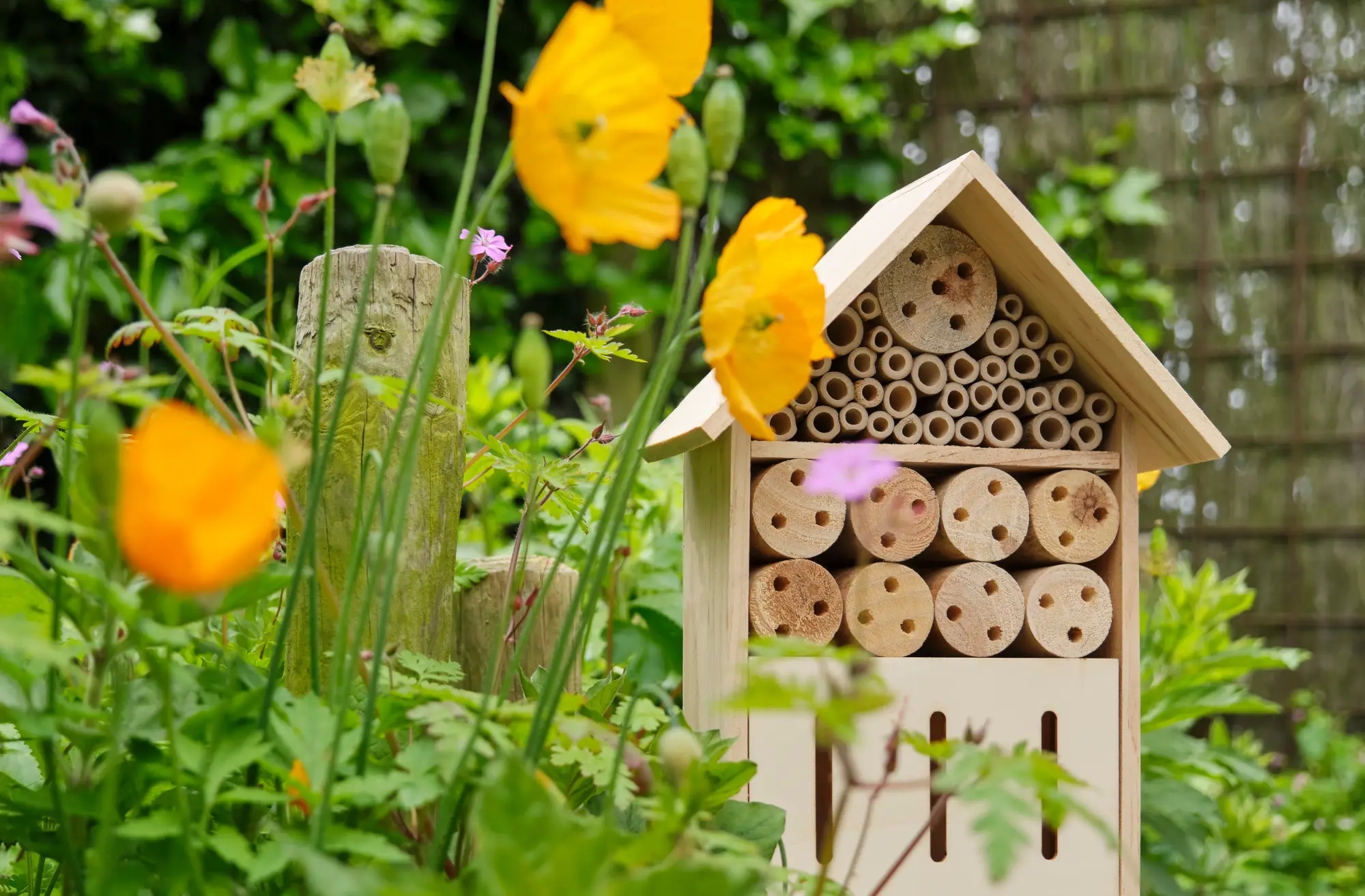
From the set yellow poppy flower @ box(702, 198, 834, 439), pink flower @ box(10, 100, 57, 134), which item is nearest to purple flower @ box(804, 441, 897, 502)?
yellow poppy flower @ box(702, 198, 834, 439)

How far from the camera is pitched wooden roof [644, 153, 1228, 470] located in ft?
3.56

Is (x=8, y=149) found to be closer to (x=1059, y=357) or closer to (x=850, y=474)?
(x=850, y=474)

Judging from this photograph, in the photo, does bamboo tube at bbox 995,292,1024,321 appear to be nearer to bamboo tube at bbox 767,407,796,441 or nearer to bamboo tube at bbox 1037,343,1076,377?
bamboo tube at bbox 1037,343,1076,377

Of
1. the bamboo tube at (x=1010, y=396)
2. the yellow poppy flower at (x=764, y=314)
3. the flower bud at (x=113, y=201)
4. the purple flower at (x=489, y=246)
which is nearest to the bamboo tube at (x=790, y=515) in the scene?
the bamboo tube at (x=1010, y=396)

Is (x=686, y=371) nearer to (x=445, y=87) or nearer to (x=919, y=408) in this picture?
(x=445, y=87)

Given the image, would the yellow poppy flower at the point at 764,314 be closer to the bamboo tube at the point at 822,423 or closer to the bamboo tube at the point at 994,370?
the bamboo tube at the point at 822,423

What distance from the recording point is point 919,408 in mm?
1198

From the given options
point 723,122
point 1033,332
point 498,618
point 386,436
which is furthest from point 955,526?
point 723,122

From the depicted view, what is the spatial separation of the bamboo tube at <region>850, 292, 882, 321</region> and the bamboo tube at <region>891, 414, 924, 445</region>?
0.11 m

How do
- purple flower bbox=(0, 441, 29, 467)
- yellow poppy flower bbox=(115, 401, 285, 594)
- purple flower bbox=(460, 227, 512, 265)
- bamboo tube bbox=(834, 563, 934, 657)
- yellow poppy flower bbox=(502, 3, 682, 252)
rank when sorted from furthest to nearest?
bamboo tube bbox=(834, 563, 934, 657) → purple flower bbox=(460, 227, 512, 265) → purple flower bbox=(0, 441, 29, 467) → yellow poppy flower bbox=(502, 3, 682, 252) → yellow poppy flower bbox=(115, 401, 285, 594)

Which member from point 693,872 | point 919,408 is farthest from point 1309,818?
point 693,872

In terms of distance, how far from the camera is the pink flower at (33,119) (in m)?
0.60

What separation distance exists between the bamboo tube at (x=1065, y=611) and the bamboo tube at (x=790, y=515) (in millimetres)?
226

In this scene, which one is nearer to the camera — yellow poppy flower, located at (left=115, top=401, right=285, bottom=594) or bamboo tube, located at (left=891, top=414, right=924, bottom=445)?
yellow poppy flower, located at (left=115, top=401, right=285, bottom=594)
